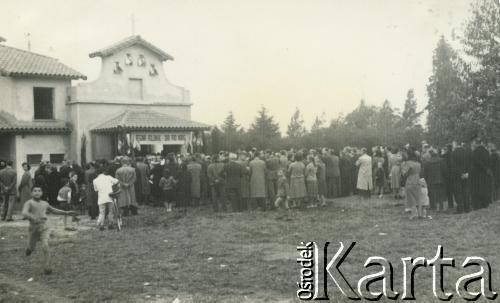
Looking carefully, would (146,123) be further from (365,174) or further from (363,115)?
(363,115)

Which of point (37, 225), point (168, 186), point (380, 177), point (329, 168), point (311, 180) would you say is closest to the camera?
point (37, 225)

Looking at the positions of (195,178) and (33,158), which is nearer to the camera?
(195,178)

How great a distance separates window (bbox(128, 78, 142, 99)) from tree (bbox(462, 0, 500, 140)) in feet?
50.8

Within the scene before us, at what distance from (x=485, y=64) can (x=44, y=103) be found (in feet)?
65.1

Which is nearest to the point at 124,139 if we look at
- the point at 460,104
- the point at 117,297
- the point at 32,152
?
the point at 32,152

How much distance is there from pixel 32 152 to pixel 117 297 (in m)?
21.0

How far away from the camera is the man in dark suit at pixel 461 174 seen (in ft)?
51.4

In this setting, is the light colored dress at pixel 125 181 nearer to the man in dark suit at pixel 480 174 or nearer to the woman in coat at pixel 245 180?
the woman in coat at pixel 245 180

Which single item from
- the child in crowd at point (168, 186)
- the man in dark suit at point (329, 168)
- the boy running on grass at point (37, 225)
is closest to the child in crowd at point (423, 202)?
the man in dark suit at point (329, 168)

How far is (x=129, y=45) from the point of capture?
3027 cm

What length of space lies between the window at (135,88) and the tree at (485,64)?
1550 cm

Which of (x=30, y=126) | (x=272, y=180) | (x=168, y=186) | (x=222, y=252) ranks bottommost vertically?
(x=222, y=252)

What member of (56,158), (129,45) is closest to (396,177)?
(129,45)

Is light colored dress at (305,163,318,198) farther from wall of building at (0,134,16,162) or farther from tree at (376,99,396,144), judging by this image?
tree at (376,99,396,144)
